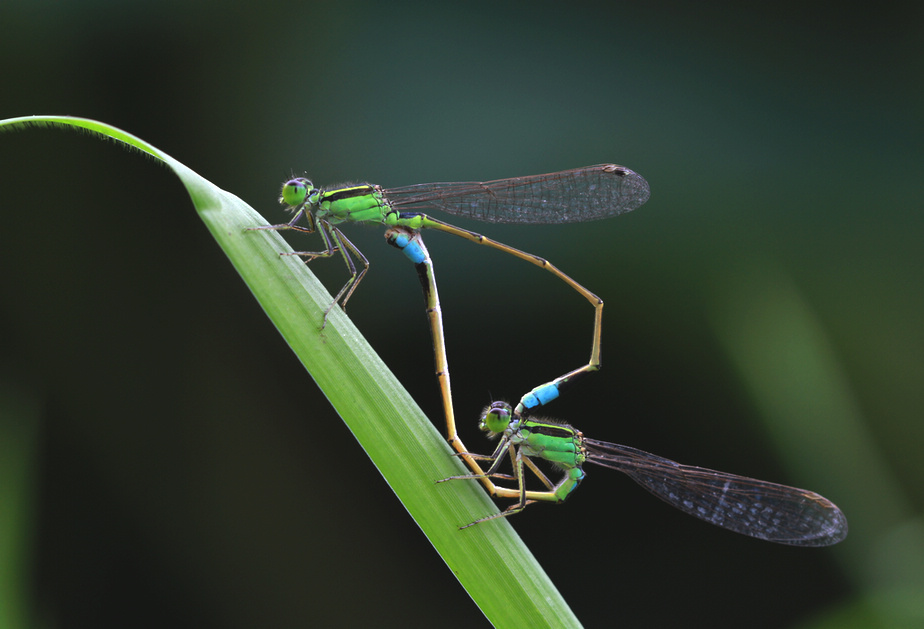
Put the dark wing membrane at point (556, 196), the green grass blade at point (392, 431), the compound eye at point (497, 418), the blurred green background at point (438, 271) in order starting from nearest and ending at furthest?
1. the green grass blade at point (392, 431)
2. the compound eye at point (497, 418)
3. the dark wing membrane at point (556, 196)
4. the blurred green background at point (438, 271)

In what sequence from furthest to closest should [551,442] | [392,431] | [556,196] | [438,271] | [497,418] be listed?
[438,271] → [556,196] → [551,442] → [497,418] → [392,431]

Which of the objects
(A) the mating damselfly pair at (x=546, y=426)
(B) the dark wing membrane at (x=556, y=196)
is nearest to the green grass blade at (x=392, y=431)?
(A) the mating damselfly pair at (x=546, y=426)

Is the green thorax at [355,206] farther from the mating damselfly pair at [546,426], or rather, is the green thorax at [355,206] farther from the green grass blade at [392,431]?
the green grass blade at [392,431]

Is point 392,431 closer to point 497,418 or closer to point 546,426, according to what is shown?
point 497,418

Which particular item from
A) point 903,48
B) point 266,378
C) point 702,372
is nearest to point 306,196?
point 266,378

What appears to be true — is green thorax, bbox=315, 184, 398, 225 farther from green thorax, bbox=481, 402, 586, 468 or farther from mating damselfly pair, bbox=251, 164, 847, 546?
green thorax, bbox=481, 402, 586, 468

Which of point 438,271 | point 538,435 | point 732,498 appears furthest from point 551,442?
point 438,271
